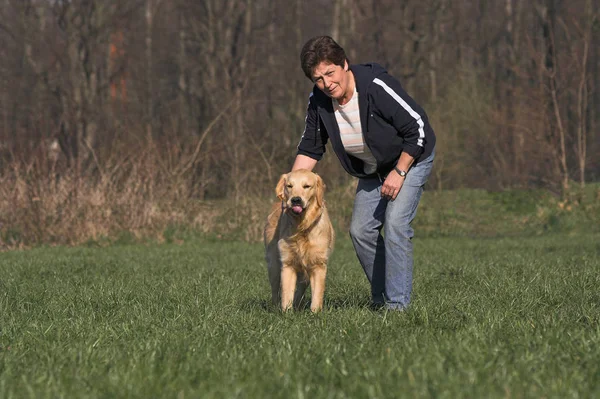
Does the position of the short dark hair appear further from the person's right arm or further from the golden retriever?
the golden retriever

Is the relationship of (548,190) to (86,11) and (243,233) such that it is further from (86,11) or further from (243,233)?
(86,11)

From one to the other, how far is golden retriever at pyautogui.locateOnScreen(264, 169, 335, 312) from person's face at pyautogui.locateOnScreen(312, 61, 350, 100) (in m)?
0.69

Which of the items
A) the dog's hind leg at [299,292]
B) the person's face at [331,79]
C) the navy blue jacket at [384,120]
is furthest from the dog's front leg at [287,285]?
the person's face at [331,79]

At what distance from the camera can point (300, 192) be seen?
627 cm

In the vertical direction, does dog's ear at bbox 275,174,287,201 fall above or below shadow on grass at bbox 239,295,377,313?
above

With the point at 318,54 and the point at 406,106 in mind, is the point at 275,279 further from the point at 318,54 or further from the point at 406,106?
the point at 318,54

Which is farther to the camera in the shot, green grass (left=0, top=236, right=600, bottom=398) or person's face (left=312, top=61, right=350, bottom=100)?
person's face (left=312, top=61, right=350, bottom=100)

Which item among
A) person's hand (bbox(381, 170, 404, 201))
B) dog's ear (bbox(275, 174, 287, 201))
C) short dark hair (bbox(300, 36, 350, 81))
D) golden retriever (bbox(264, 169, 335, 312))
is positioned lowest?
golden retriever (bbox(264, 169, 335, 312))

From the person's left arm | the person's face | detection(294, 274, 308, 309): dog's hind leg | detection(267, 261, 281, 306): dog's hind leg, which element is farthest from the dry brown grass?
→ the person's left arm

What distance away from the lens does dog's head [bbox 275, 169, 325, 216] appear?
6211 mm

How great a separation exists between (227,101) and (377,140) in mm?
20778

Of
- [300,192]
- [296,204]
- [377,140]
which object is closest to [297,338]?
[296,204]

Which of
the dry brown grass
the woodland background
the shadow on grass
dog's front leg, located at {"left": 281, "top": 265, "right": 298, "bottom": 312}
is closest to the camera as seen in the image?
dog's front leg, located at {"left": 281, "top": 265, "right": 298, "bottom": 312}

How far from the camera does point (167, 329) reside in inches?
213
